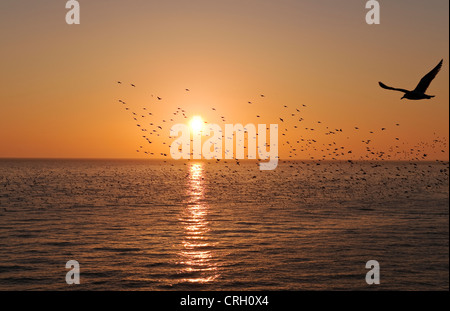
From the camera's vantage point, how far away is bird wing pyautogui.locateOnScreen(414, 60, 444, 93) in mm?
10977

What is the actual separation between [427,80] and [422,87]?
1.16 feet

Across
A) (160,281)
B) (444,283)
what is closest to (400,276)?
(444,283)

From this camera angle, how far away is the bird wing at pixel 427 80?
10977 millimetres

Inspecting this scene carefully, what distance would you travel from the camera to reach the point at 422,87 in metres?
11.1
